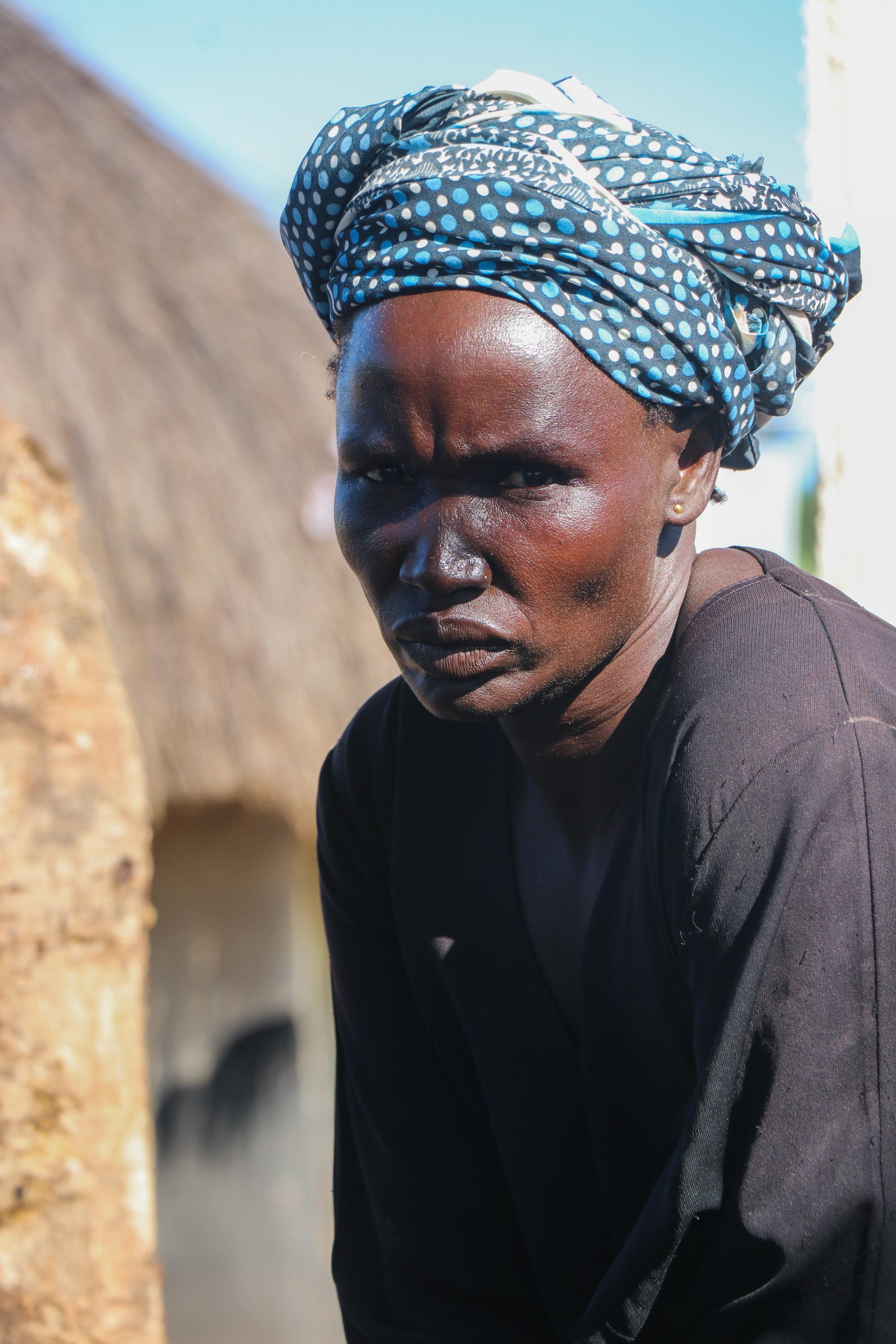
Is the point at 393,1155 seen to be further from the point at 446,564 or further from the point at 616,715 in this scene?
the point at 446,564

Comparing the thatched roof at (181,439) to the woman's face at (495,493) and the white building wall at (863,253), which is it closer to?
the white building wall at (863,253)

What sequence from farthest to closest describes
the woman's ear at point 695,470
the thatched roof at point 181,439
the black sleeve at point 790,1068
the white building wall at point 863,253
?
the thatched roof at point 181,439
the white building wall at point 863,253
the woman's ear at point 695,470
the black sleeve at point 790,1068

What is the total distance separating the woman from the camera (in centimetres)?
102

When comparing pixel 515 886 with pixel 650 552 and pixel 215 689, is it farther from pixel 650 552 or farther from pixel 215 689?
pixel 215 689

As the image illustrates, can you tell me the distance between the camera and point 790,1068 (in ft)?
3.31

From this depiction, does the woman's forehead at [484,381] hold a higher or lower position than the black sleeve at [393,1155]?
higher

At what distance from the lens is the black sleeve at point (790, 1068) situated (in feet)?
3.28

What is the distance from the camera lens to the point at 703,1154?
107cm

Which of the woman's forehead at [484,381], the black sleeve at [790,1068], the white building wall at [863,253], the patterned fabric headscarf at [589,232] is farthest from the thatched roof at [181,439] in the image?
the black sleeve at [790,1068]

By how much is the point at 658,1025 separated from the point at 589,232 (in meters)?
0.79

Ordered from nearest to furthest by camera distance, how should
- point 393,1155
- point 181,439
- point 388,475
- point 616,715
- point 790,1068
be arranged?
point 790,1068 < point 388,475 < point 616,715 < point 393,1155 < point 181,439

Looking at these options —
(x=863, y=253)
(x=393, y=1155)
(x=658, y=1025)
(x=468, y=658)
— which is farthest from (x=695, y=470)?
(x=393, y=1155)

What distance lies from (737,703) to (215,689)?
161 inches

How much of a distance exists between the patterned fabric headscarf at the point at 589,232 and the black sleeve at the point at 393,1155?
72 centimetres
